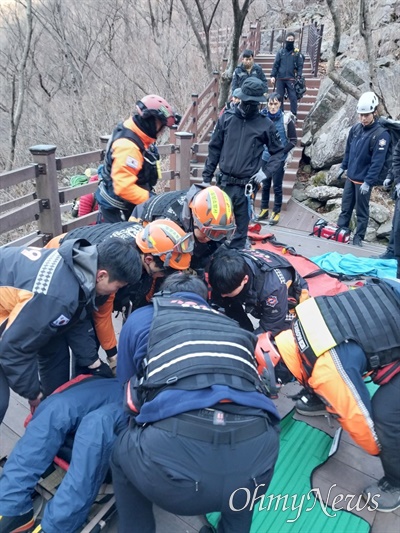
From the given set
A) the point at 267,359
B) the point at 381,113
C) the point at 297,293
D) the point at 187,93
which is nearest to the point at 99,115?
the point at 187,93

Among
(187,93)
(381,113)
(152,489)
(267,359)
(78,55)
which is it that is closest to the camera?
(152,489)

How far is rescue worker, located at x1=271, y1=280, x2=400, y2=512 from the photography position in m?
1.77

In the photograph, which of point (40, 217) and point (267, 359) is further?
point (40, 217)

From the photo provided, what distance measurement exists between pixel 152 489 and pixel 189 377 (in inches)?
15.5

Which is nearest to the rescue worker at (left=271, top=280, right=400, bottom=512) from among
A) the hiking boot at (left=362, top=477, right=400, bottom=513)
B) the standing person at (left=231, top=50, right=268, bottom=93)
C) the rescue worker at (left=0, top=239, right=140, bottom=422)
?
the hiking boot at (left=362, top=477, right=400, bottom=513)

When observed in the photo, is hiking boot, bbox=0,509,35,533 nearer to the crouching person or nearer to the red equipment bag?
the crouching person

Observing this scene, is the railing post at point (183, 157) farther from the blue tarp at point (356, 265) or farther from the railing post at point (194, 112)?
the blue tarp at point (356, 265)

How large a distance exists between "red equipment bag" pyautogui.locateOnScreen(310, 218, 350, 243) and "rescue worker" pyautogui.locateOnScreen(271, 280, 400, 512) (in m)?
3.71

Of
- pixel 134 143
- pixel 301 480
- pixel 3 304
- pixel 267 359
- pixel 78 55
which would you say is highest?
pixel 78 55

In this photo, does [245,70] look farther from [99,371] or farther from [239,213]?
A: [99,371]

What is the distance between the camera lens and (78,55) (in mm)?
15648

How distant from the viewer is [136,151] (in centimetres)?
334

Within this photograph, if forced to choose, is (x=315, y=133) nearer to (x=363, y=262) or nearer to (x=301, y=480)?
(x=363, y=262)

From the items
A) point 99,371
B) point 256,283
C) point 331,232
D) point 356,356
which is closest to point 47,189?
point 99,371
